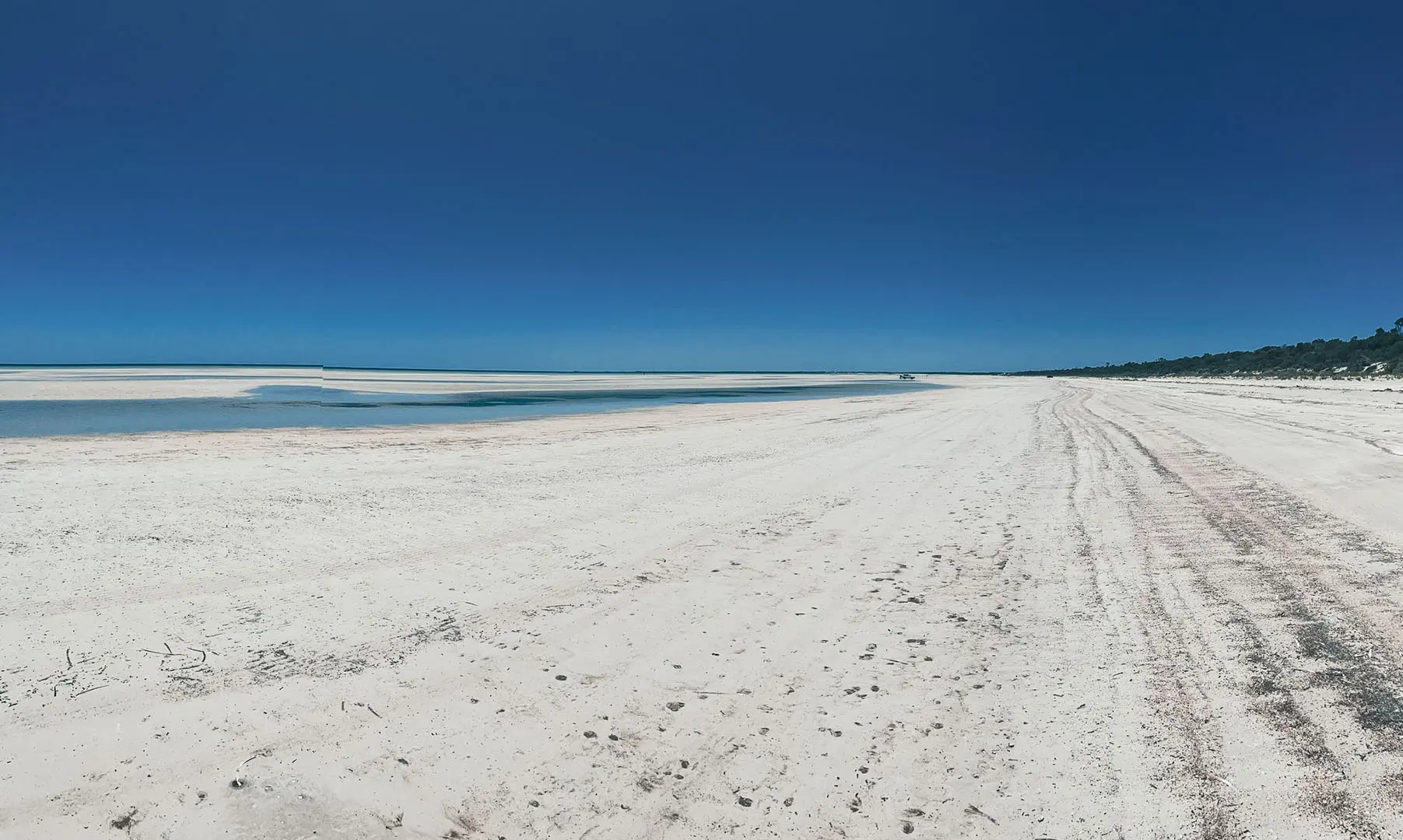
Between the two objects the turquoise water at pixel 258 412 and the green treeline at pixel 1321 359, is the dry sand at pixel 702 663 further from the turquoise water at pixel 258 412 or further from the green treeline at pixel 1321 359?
the green treeline at pixel 1321 359

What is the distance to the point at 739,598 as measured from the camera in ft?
16.0

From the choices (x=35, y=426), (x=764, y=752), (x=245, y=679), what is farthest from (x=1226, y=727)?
(x=35, y=426)

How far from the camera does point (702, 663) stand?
3857 millimetres

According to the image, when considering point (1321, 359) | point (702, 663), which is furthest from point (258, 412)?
point (1321, 359)

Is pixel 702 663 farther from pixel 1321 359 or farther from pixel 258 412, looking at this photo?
pixel 1321 359

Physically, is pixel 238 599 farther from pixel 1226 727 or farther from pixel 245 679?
pixel 1226 727

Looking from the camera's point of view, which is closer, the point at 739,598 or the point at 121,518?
the point at 739,598

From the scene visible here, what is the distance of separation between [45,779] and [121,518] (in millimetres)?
5368

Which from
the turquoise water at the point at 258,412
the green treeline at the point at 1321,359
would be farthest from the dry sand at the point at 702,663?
the green treeline at the point at 1321,359

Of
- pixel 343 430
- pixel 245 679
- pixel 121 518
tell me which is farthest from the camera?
pixel 343 430

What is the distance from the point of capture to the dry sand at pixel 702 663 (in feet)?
8.50

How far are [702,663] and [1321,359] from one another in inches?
2842

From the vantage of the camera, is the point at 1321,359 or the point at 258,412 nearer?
the point at 258,412

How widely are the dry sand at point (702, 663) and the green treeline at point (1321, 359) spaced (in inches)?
1905
